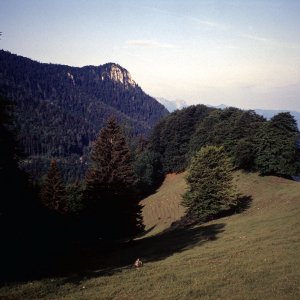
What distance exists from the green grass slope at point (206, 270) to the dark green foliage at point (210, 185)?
20.4ft

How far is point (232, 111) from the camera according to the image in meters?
89.3

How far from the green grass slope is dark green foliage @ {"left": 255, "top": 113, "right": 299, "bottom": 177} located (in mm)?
21081

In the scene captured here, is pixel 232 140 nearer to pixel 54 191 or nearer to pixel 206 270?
pixel 54 191

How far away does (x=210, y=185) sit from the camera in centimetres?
4434

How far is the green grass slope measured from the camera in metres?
16.0

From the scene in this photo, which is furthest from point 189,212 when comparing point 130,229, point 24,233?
point 24,233

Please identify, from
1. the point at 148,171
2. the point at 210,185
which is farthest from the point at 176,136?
the point at 210,185

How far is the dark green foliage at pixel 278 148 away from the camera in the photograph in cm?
5767

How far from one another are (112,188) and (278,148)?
33.8 m

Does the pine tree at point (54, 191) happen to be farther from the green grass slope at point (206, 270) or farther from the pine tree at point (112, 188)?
the green grass slope at point (206, 270)

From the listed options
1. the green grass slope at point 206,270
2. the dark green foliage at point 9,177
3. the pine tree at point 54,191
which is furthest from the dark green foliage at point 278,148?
the dark green foliage at point 9,177

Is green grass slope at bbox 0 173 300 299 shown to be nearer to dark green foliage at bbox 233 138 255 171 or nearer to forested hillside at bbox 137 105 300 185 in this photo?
forested hillside at bbox 137 105 300 185

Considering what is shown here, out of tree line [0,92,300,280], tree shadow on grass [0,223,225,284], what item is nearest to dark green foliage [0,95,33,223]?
tree line [0,92,300,280]

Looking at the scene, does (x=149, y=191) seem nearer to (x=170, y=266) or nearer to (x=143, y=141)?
(x=143, y=141)
